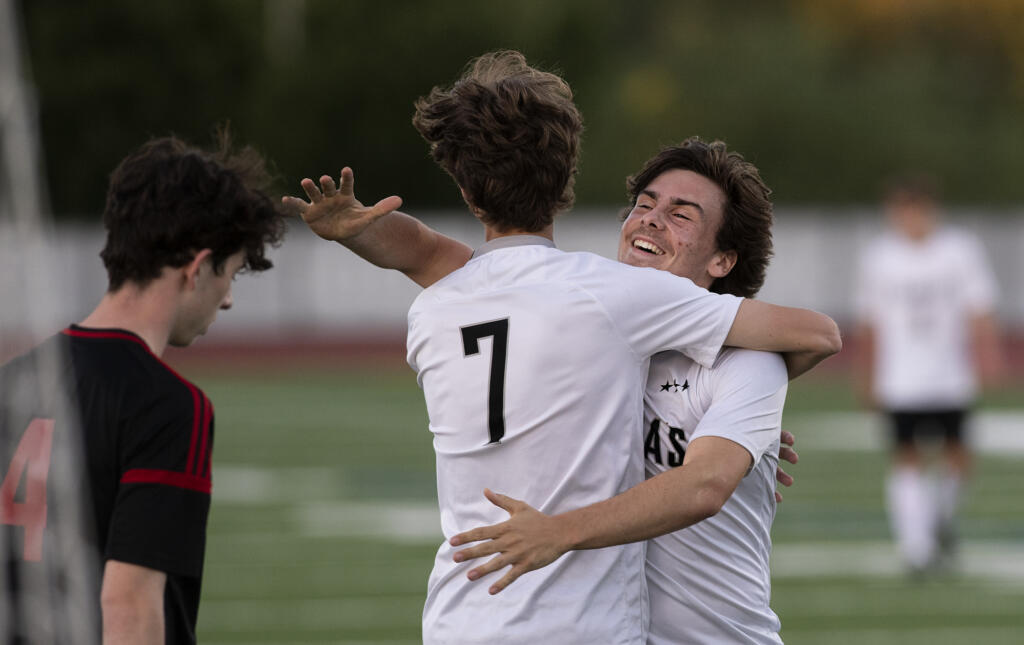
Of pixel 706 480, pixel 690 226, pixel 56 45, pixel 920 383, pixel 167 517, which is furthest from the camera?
pixel 56 45

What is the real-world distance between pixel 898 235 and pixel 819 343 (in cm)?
699

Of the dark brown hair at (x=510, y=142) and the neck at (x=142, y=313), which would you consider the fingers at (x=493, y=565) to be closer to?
the dark brown hair at (x=510, y=142)

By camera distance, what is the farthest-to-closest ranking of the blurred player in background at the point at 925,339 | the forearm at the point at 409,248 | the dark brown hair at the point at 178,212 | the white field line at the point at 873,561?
the blurred player in background at the point at 925,339 < the white field line at the point at 873,561 < the dark brown hair at the point at 178,212 < the forearm at the point at 409,248

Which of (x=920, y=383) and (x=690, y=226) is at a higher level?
(x=690, y=226)

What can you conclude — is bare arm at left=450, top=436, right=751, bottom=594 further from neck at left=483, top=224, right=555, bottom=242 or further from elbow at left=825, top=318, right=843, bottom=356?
neck at left=483, top=224, right=555, bottom=242

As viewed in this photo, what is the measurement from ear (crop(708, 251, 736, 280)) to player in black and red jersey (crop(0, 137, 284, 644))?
3.01 feet

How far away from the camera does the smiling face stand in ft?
11.4

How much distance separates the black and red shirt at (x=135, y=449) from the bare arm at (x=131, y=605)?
0.9 inches

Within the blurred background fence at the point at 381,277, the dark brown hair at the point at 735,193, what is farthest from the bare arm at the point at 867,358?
the blurred background fence at the point at 381,277

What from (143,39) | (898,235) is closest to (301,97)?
(143,39)

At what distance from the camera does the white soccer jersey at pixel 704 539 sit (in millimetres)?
3219

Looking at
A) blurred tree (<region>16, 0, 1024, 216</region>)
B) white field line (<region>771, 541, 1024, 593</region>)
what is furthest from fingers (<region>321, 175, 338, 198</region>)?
blurred tree (<region>16, 0, 1024, 216</region>)

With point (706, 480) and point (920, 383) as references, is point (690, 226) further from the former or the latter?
point (920, 383)

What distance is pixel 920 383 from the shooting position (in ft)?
32.6
